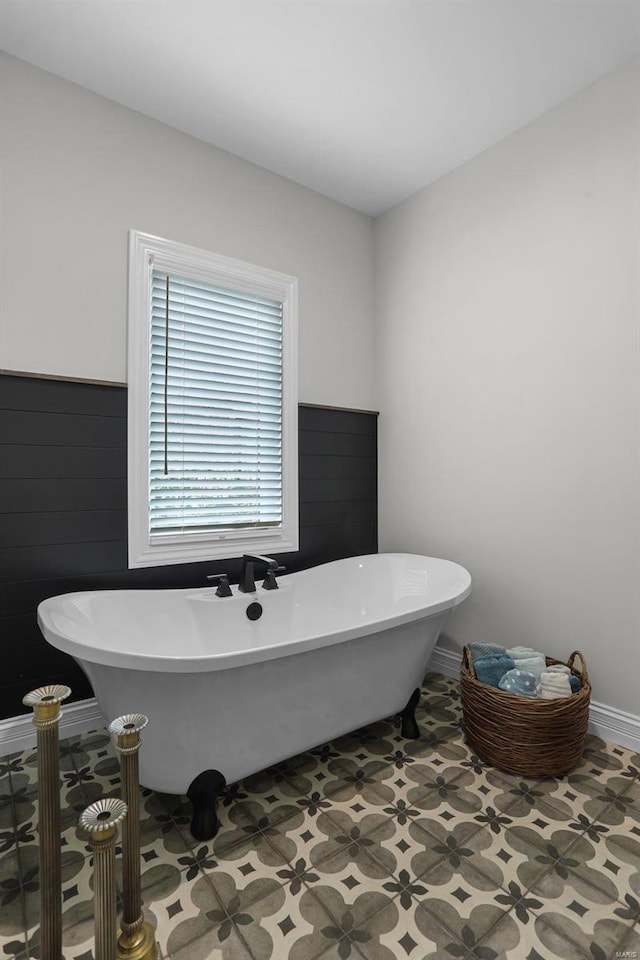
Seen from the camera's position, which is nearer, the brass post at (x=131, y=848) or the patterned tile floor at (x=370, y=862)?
the brass post at (x=131, y=848)

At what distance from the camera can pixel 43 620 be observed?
5.24 feet

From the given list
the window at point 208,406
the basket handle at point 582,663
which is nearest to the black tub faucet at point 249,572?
the window at point 208,406

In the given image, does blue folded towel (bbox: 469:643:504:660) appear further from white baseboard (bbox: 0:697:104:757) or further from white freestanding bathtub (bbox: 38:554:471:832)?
white baseboard (bbox: 0:697:104:757)

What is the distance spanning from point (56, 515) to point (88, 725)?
95 centimetres

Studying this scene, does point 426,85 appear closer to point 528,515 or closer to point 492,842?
point 528,515

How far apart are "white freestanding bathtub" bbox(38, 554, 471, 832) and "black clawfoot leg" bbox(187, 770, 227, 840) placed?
0.03 meters

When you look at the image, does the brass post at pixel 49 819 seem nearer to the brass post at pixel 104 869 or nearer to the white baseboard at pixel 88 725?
the brass post at pixel 104 869

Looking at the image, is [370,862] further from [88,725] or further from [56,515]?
[56,515]

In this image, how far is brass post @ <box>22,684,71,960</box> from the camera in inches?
39.1

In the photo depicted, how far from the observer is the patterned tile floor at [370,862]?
4.09 ft

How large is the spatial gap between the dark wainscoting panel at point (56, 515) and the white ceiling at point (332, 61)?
136 cm

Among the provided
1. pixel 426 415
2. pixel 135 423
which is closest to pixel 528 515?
pixel 426 415

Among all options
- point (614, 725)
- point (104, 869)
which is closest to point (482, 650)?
point (614, 725)

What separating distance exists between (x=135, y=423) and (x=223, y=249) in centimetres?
107
